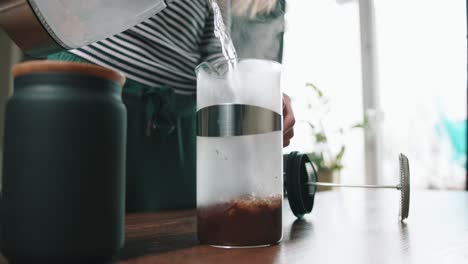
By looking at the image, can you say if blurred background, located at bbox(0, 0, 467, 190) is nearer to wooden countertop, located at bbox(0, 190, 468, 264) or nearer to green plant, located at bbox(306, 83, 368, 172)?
green plant, located at bbox(306, 83, 368, 172)

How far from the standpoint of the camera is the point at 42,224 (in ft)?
1.02

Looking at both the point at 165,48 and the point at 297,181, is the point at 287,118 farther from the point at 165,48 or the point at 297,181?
the point at 165,48

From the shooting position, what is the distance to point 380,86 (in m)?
2.89

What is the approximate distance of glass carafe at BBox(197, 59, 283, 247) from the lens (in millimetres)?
462

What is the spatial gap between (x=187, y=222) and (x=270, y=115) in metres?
0.27

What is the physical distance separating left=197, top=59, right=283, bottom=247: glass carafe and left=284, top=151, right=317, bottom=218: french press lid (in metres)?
0.20

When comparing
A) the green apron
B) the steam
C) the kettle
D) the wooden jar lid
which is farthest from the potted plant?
the wooden jar lid

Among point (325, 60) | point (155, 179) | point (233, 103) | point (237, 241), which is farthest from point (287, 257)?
point (325, 60)

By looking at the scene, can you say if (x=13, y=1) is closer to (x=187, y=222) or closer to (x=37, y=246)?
(x=37, y=246)

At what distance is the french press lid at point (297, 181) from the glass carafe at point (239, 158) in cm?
20

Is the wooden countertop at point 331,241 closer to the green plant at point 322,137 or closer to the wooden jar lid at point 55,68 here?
the wooden jar lid at point 55,68

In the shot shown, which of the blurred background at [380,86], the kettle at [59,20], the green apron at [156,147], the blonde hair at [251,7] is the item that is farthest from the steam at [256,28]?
the blurred background at [380,86]

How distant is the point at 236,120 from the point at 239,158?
0.14ft

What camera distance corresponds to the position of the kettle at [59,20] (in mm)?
408
